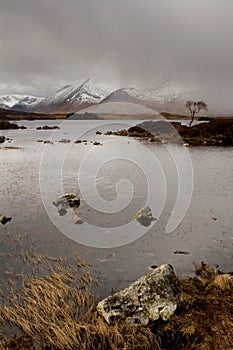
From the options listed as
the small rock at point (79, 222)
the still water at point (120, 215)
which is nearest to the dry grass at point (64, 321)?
the still water at point (120, 215)

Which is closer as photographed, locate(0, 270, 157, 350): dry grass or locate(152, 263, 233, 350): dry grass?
locate(152, 263, 233, 350): dry grass

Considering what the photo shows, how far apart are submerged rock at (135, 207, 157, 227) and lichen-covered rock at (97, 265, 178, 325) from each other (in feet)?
28.4

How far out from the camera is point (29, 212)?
830 inches

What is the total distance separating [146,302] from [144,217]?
394 inches

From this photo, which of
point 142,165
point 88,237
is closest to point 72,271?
point 88,237

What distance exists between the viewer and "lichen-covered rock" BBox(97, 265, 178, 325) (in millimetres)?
9609

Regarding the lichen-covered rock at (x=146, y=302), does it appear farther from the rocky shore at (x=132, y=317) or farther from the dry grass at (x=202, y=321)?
the dry grass at (x=202, y=321)

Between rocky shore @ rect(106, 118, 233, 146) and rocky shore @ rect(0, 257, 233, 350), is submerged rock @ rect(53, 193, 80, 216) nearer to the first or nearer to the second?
A: rocky shore @ rect(0, 257, 233, 350)

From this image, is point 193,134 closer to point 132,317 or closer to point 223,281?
point 223,281

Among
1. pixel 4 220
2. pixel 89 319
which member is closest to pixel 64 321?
pixel 89 319

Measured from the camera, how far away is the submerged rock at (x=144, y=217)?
63.4 ft

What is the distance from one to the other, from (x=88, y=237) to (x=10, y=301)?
639cm

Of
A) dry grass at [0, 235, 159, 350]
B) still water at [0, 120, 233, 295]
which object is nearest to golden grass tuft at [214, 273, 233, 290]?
still water at [0, 120, 233, 295]

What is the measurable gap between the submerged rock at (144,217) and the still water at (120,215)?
43 centimetres
